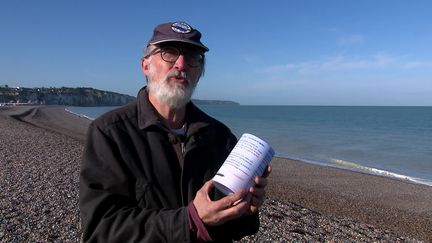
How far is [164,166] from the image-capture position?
226cm

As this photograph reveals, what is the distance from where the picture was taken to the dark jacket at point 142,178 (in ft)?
6.80

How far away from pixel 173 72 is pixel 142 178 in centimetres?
72

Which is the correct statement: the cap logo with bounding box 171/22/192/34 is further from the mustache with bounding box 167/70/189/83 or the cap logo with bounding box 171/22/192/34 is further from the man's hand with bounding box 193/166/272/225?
the man's hand with bounding box 193/166/272/225

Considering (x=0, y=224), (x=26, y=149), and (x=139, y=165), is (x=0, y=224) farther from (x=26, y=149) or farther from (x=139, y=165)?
(x=26, y=149)

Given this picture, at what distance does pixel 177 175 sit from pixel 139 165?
226 mm

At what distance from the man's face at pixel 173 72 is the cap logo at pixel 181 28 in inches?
4.0

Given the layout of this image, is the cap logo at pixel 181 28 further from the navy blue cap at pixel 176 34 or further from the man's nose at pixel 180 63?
the man's nose at pixel 180 63

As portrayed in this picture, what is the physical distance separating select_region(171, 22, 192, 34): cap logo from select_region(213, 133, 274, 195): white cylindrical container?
30.7 inches

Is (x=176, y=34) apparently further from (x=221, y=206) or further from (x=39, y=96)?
(x=39, y=96)

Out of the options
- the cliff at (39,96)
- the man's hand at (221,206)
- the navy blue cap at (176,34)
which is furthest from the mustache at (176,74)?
the cliff at (39,96)

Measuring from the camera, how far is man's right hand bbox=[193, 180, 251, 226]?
1.92 meters

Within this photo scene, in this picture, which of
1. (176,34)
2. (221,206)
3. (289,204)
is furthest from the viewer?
(289,204)

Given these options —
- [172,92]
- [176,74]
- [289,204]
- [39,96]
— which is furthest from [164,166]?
[39,96]

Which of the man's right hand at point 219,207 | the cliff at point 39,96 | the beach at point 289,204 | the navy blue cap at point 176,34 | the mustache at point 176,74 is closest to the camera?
the man's right hand at point 219,207
